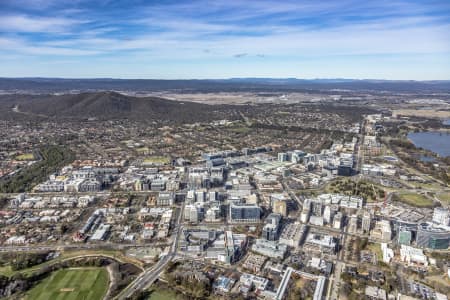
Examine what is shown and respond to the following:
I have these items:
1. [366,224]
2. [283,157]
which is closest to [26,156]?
[283,157]

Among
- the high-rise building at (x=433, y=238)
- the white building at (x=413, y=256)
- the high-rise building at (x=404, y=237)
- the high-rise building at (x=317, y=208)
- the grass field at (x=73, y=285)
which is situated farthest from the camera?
the high-rise building at (x=317, y=208)

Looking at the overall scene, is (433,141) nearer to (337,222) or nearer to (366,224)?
(366,224)

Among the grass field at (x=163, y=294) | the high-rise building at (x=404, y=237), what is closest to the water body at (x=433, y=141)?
the high-rise building at (x=404, y=237)

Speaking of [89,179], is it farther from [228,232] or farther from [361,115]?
[361,115]

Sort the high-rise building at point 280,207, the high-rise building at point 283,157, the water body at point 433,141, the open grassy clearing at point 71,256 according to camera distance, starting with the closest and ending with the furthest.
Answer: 1. the open grassy clearing at point 71,256
2. the high-rise building at point 280,207
3. the high-rise building at point 283,157
4. the water body at point 433,141

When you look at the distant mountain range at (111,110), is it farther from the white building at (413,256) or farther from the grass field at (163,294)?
the grass field at (163,294)

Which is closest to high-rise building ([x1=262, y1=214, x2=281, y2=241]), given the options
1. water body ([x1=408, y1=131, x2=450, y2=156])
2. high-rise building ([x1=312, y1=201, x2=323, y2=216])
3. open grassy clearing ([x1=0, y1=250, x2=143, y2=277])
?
high-rise building ([x1=312, y1=201, x2=323, y2=216])

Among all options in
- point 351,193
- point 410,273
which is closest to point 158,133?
point 351,193
